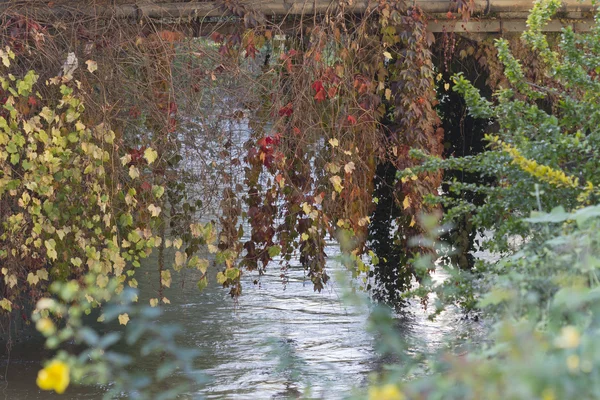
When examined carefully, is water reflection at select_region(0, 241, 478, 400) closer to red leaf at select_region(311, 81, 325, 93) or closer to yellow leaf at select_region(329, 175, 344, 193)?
yellow leaf at select_region(329, 175, 344, 193)

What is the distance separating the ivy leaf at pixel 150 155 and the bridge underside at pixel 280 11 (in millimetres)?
786

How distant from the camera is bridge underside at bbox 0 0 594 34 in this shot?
431 cm

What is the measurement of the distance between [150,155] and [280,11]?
1126mm

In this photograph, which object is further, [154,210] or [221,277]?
[221,277]

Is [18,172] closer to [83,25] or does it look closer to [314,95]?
[83,25]

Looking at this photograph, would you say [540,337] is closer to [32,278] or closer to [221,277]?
[221,277]

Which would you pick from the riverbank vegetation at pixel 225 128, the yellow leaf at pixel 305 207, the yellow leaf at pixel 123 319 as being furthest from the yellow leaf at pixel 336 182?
the yellow leaf at pixel 123 319

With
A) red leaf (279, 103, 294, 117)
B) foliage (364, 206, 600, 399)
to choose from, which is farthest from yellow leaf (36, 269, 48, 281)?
foliage (364, 206, 600, 399)

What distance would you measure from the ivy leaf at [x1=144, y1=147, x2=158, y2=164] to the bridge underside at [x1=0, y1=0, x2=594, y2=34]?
79cm

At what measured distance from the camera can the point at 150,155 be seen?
4051mm


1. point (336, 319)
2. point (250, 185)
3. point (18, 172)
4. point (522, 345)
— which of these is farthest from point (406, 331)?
point (522, 345)

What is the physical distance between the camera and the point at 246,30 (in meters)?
4.41

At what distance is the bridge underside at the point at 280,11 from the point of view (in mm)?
4312

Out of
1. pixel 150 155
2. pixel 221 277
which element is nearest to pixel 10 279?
pixel 150 155
